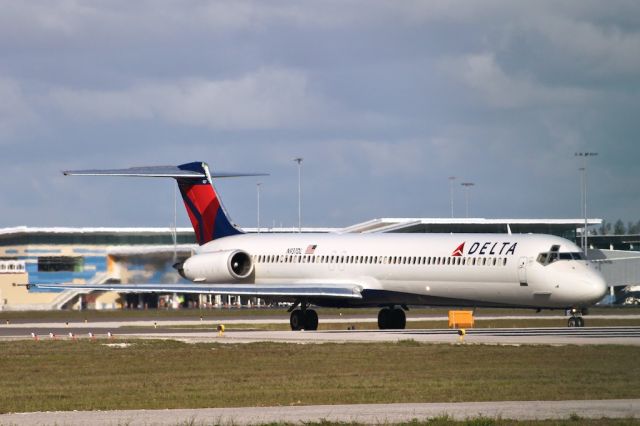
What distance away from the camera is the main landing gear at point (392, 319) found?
52.7 m

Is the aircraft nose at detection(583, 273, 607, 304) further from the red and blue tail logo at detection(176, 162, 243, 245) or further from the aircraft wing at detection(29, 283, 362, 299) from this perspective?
the red and blue tail logo at detection(176, 162, 243, 245)

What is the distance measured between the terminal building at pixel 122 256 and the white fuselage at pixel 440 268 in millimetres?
36623

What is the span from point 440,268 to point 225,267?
11.1 metres

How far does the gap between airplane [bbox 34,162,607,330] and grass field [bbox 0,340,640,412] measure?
10.5 meters

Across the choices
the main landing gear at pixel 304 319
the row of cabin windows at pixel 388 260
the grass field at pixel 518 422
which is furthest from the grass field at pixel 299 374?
the main landing gear at pixel 304 319

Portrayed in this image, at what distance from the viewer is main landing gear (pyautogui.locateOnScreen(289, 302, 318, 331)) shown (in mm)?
52562

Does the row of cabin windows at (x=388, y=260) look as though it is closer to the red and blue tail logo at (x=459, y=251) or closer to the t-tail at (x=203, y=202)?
the red and blue tail logo at (x=459, y=251)

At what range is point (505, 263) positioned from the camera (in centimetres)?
4741

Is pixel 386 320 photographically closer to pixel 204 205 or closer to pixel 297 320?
pixel 297 320

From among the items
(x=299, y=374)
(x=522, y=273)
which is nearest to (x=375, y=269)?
(x=522, y=273)

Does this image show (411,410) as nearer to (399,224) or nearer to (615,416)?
(615,416)

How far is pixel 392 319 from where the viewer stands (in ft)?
173

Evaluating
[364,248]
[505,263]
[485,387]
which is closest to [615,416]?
[485,387]

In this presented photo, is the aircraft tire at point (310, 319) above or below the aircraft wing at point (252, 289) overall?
below
